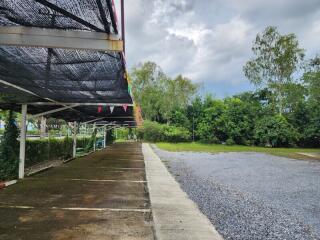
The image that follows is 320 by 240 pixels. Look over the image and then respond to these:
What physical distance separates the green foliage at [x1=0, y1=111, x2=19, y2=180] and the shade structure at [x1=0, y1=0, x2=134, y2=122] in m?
0.67

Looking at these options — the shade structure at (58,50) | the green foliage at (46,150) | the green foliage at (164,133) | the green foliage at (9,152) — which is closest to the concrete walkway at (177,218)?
the shade structure at (58,50)

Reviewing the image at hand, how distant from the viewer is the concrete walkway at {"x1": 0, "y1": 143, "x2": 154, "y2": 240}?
4.13 meters

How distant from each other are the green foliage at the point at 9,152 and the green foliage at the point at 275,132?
A: 29.4m

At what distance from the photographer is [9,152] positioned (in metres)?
8.21

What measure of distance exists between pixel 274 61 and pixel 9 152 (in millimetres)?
32039

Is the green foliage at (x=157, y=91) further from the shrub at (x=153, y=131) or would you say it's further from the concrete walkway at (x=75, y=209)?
the concrete walkway at (x=75, y=209)

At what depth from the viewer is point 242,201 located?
22.3ft

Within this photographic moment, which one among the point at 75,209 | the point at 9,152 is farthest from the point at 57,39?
the point at 9,152

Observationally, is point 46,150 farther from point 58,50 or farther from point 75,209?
point 58,50

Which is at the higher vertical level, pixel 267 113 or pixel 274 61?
pixel 274 61

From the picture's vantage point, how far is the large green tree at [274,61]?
35.1 m

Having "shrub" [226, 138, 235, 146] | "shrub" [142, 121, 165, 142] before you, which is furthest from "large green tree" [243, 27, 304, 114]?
"shrub" [142, 121, 165, 142]

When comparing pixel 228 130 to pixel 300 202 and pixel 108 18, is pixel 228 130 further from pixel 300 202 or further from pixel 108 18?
pixel 108 18

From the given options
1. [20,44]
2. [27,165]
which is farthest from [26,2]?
[27,165]
